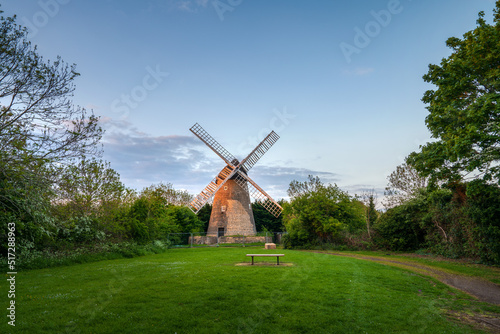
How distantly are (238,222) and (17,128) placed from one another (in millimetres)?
25498

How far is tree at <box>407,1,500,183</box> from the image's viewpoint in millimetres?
9914

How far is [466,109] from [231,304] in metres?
11.1

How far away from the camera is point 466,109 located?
1099 centimetres

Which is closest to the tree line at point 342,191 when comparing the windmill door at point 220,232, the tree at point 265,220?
the windmill door at point 220,232

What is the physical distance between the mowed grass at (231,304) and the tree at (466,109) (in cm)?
488

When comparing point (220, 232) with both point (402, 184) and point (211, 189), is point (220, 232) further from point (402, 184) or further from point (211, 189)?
point (402, 184)

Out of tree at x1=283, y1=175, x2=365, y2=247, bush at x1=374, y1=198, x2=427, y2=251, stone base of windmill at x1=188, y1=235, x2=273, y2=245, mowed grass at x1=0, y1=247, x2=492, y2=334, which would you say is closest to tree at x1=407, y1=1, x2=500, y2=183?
mowed grass at x1=0, y1=247, x2=492, y2=334

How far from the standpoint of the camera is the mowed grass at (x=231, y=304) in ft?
17.4

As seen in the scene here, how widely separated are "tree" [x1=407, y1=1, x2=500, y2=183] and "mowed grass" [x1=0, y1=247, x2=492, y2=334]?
4.88 m

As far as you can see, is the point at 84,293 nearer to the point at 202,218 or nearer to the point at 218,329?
the point at 218,329

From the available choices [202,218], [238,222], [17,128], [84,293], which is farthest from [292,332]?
[202,218]

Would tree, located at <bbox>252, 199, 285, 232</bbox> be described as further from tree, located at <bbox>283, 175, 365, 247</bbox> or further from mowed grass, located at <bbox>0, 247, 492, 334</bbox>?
mowed grass, located at <bbox>0, 247, 492, 334</bbox>

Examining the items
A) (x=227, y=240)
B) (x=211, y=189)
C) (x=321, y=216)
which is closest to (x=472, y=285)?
(x=321, y=216)

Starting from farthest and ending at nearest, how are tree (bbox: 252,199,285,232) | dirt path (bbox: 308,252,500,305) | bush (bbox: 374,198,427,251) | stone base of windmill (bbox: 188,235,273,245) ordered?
tree (bbox: 252,199,285,232) → stone base of windmill (bbox: 188,235,273,245) → bush (bbox: 374,198,427,251) → dirt path (bbox: 308,252,500,305)
